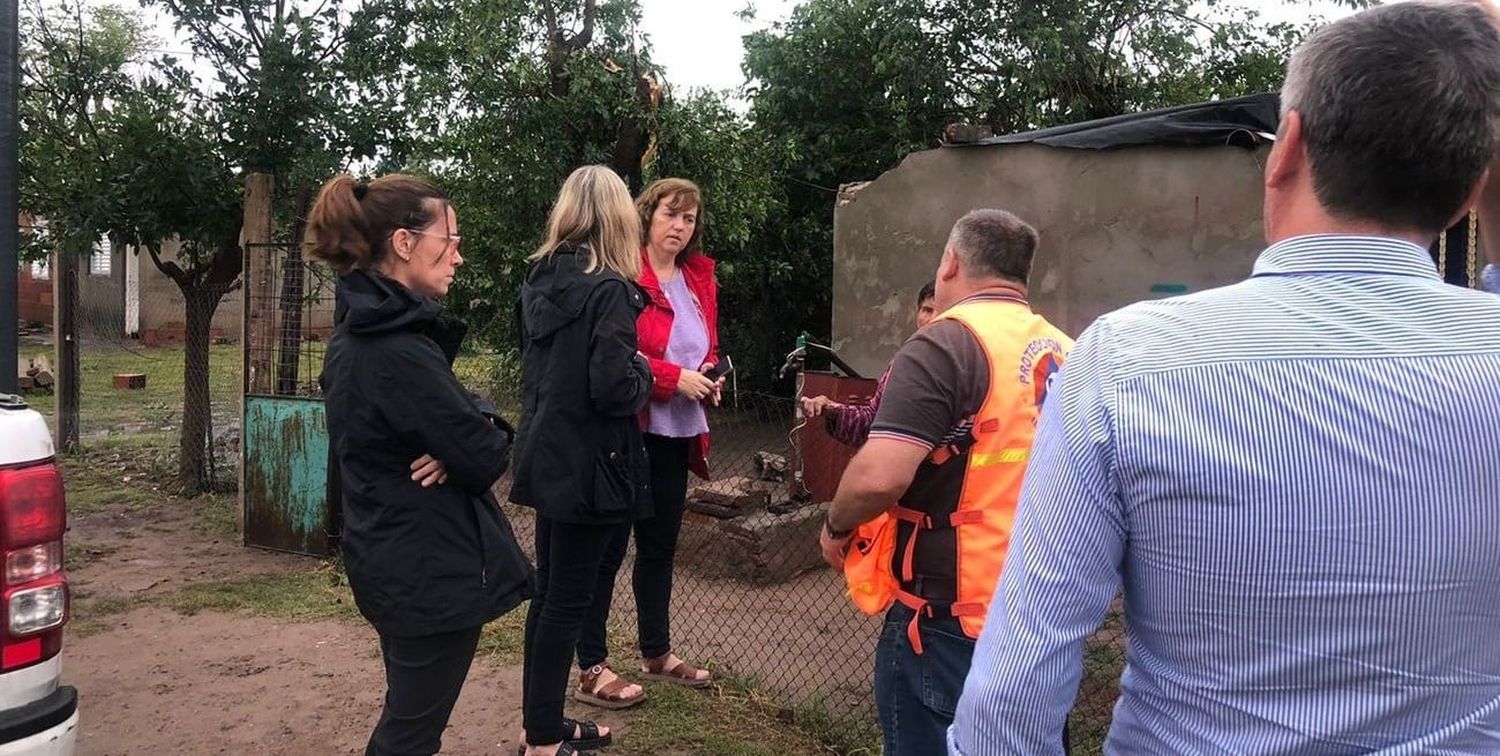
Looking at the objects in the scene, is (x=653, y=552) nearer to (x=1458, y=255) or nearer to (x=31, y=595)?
(x=31, y=595)

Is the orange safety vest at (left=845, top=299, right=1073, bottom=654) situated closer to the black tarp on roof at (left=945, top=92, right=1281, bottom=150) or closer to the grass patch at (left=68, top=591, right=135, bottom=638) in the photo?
the black tarp on roof at (left=945, top=92, right=1281, bottom=150)

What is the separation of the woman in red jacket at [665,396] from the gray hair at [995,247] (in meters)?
1.48

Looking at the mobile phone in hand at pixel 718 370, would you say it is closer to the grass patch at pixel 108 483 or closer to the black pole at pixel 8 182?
the black pole at pixel 8 182

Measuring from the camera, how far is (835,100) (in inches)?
428

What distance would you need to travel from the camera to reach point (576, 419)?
10.7ft

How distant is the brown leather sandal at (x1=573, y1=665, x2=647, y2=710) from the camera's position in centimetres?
390

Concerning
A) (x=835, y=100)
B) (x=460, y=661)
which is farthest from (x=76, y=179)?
(x=835, y=100)

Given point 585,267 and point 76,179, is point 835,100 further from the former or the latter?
point 585,267

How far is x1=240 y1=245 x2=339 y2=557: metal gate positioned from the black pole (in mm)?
2341

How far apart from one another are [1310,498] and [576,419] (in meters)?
2.49

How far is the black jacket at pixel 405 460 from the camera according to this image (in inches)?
97.7

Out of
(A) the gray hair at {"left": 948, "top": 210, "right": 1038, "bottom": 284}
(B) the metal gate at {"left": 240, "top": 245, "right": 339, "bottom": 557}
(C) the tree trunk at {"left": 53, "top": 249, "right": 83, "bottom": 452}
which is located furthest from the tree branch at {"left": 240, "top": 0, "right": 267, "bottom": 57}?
(A) the gray hair at {"left": 948, "top": 210, "right": 1038, "bottom": 284}

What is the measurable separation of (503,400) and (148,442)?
3379mm

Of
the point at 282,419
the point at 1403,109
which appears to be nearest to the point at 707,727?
the point at 1403,109
